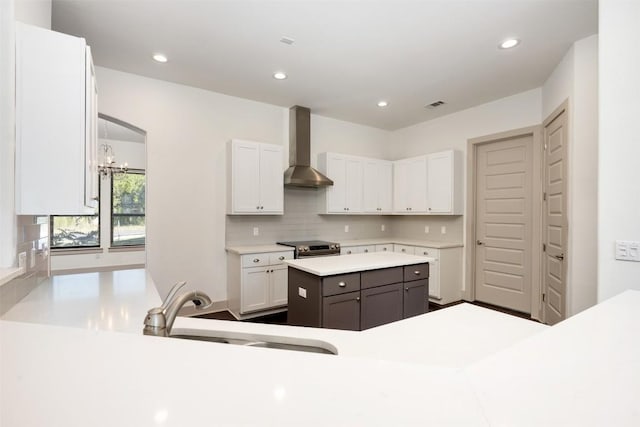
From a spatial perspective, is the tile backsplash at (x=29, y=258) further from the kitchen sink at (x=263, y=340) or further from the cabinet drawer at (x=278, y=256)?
the cabinet drawer at (x=278, y=256)

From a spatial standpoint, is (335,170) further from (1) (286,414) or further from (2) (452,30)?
(1) (286,414)

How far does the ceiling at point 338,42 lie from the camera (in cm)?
234

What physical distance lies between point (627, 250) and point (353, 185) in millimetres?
3521

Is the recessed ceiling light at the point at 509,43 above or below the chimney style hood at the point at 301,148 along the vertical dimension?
above

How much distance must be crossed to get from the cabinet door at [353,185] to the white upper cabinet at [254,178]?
1.19 metres

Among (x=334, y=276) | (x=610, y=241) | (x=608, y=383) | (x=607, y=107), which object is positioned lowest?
(x=334, y=276)

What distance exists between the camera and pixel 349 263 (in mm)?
2637

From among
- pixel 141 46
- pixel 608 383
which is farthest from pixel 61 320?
pixel 141 46

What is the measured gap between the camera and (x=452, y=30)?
2611mm

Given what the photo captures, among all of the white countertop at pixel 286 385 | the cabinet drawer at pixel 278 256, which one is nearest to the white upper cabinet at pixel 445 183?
the cabinet drawer at pixel 278 256

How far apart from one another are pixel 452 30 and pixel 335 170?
257cm

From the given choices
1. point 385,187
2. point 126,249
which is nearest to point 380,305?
point 385,187

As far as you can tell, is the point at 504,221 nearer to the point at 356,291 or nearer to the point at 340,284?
the point at 356,291

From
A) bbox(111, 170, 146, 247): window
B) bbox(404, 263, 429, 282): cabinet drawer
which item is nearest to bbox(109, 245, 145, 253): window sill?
bbox(111, 170, 146, 247): window
